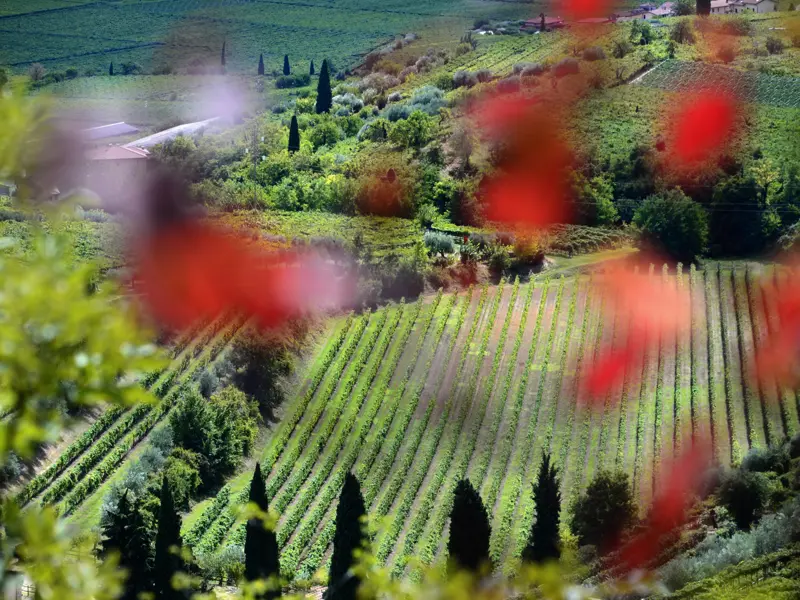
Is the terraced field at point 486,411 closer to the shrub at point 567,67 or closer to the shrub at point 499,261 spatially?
the shrub at point 499,261

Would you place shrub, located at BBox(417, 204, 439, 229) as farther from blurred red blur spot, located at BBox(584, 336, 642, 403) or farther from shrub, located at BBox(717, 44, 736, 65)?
shrub, located at BBox(717, 44, 736, 65)

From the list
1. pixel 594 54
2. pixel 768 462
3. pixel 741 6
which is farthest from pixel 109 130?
pixel 768 462

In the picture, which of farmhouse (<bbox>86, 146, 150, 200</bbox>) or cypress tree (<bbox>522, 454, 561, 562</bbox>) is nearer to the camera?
cypress tree (<bbox>522, 454, 561, 562</bbox>)

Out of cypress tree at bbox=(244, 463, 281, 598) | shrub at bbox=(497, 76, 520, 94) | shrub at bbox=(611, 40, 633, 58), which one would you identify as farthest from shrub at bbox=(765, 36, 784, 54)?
cypress tree at bbox=(244, 463, 281, 598)

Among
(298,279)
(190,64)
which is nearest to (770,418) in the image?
(298,279)

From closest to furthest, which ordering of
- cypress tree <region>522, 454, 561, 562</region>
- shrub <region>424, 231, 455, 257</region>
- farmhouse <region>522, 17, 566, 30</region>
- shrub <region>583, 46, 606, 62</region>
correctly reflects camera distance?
cypress tree <region>522, 454, 561, 562</region> < shrub <region>424, 231, 455, 257</region> < shrub <region>583, 46, 606, 62</region> < farmhouse <region>522, 17, 566, 30</region>

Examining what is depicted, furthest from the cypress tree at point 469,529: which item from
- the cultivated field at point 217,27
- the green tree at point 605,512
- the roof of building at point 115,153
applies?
the cultivated field at point 217,27
